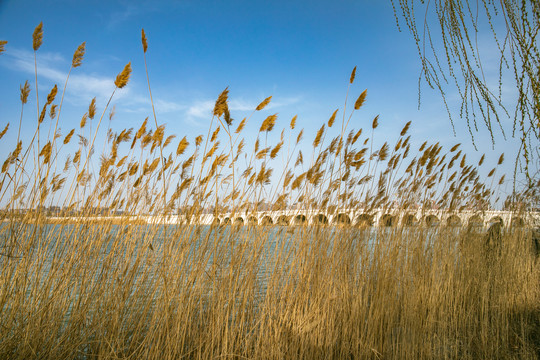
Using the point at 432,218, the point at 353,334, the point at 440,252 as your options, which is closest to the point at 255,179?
the point at 353,334

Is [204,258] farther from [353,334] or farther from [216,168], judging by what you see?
[353,334]

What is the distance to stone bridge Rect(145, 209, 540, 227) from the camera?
7.58 feet

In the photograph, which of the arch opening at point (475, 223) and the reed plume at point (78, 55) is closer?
the reed plume at point (78, 55)

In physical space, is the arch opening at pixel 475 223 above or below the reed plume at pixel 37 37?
below

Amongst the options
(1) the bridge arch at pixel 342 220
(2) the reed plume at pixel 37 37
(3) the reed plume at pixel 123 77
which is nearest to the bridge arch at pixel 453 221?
(1) the bridge arch at pixel 342 220

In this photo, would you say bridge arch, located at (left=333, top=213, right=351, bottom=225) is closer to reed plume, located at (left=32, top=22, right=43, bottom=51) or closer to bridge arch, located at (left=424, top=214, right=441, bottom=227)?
bridge arch, located at (left=424, top=214, right=441, bottom=227)

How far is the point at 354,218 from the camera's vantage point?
2.85m

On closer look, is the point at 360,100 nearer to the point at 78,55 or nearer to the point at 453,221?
the point at 78,55

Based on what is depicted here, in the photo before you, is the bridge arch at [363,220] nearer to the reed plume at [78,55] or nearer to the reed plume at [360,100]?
the reed plume at [360,100]

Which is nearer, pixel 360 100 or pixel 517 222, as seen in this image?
pixel 360 100

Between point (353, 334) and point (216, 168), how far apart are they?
1.37 metres

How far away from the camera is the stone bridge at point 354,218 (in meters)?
2.31

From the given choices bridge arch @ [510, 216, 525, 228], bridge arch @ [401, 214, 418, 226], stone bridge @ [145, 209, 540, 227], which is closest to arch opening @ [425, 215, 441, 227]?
stone bridge @ [145, 209, 540, 227]

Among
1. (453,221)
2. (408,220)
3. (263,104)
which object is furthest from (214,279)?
(453,221)
